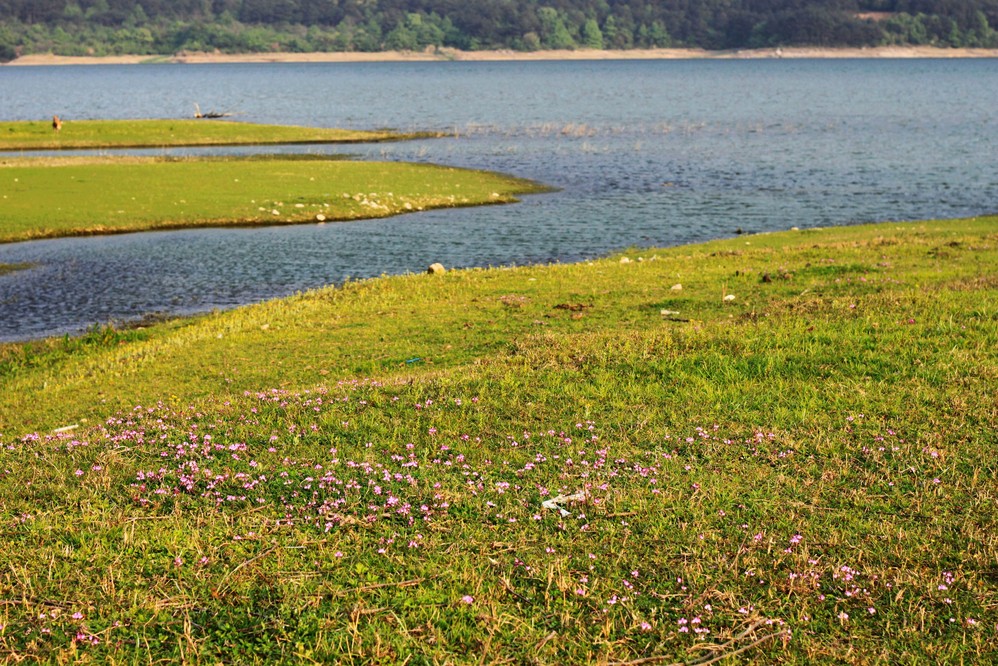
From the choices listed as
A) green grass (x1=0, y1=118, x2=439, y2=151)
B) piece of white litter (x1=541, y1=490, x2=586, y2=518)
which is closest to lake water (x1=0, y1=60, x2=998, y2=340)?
green grass (x1=0, y1=118, x2=439, y2=151)

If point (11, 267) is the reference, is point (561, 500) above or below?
above

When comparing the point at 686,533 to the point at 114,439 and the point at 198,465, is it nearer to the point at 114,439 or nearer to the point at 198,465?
the point at 198,465

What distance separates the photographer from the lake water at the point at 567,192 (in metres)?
29.2

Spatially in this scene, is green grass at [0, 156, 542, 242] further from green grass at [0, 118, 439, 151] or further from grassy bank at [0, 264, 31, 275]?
green grass at [0, 118, 439, 151]

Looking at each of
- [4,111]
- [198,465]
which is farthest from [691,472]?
[4,111]

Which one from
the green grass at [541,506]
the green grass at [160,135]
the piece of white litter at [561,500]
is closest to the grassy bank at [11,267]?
the green grass at [541,506]

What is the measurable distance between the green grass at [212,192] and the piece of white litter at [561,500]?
105 ft

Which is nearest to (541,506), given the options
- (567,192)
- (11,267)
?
(11,267)

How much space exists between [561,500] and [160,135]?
75.4m

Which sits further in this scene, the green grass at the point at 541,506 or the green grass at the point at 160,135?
the green grass at the point at 160,135

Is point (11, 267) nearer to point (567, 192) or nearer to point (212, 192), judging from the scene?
point (212, 192)

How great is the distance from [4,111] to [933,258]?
127 meters

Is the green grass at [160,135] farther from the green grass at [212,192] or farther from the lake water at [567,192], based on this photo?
the green grass at [212,192]

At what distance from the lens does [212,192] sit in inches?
1784
